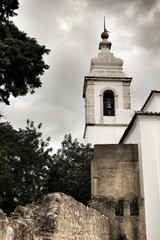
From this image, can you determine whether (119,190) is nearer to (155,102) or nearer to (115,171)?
(115,171)

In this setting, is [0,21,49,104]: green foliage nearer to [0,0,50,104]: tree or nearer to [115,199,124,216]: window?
[0,0,50,104]: tree

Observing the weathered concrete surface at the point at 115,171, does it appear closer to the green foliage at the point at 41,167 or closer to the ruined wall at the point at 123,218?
the ruined wall at the point at 123,218

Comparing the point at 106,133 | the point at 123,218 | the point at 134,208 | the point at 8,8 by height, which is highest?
the point at 106,133

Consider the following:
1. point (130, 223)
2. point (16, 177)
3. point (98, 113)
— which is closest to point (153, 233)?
point (130, 223)

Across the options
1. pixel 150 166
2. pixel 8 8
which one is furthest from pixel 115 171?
pixel 8 8

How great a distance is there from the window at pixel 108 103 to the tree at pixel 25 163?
9.75 meters

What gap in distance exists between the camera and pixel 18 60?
10.7 meters

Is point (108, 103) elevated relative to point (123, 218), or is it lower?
elevated

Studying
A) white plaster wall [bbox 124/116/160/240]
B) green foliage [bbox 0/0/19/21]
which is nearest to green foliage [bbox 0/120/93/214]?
white plaster wall [bbox 124/116/160/240]

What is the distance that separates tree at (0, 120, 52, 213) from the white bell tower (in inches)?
343

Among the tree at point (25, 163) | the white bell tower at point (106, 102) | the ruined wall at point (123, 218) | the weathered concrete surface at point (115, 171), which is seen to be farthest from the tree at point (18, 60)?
the white bell tower at point (106, 102)

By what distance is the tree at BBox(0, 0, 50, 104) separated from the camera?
10.7m

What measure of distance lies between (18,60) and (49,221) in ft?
20.1

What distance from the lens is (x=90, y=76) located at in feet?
97.7
